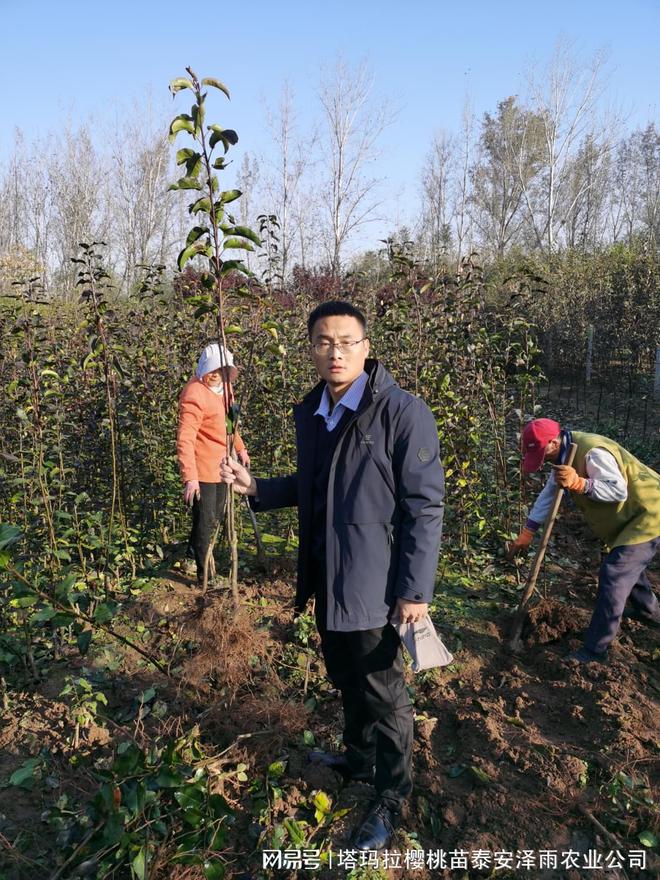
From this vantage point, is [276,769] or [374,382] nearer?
[374,382]

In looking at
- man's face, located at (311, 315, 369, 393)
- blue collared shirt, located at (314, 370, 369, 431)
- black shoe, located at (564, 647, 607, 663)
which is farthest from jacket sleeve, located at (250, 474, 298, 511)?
black shoe, located at (564, 647, 607, 663)

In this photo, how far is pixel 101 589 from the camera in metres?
3.94

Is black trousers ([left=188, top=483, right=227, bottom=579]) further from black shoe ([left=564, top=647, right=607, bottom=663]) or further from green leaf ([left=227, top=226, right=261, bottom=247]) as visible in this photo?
black shoe ([left=564, top=647, right=607, bottom=663])

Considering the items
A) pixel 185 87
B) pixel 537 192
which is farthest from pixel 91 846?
pixel 537 192

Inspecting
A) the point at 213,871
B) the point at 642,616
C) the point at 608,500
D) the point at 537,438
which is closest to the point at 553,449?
the point at 537,438

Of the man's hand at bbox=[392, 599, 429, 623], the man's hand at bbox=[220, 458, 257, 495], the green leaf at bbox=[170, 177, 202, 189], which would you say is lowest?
the man's hand at bbox=[392, 599, 429, 623]

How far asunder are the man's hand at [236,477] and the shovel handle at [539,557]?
5.70 feet

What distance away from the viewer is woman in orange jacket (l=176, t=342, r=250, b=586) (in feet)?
11.7

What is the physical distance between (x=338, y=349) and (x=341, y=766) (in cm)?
183

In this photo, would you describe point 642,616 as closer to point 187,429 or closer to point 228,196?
point 187,429

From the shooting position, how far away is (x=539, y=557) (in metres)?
3.37

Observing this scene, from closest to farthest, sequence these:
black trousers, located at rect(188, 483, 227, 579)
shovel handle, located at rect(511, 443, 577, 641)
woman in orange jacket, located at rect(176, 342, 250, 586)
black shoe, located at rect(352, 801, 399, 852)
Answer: black shoe, located at rect(352, 801, 399, 852) < shovel handle, located at rect(511, 443, 577, 641) < woman in orange jacket, located at rect(176, 342, 250, 586) < black trousers, located at rect(188, 483, 227, 579)

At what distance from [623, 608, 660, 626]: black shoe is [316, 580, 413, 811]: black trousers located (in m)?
2.17

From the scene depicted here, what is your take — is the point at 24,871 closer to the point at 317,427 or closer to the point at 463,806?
the point at 463,806
